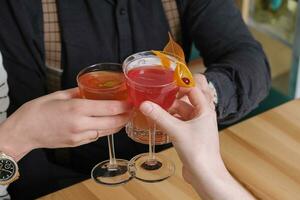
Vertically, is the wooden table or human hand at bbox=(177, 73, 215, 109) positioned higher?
human hand at bbox=(177, 73, 215, 109)

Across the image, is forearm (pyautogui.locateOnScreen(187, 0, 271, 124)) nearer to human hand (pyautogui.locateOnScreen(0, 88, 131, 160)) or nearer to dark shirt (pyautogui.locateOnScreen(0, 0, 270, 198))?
dark shirt (pyautogui.locateOnScreen(0, 0, 270, 198))

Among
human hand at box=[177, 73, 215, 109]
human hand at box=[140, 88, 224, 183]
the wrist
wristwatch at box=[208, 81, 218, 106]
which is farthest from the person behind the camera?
wristwatch at box=[208, 81, 218, 106]

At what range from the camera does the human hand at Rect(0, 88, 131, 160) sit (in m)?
0.92

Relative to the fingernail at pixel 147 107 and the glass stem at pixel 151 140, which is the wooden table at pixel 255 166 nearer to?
the glass stem at pixel 151 140

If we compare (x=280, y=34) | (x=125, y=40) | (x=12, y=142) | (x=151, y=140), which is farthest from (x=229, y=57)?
(x=280, y=34)

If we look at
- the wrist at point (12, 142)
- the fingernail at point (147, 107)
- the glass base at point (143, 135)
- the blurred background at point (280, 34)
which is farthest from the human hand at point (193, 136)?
the blurred background at point (280, 34)

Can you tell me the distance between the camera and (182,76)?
90 centimetres

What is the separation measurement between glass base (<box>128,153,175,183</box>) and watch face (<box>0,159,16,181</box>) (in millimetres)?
248

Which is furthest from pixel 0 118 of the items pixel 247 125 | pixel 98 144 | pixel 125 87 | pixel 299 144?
pixel 299 144

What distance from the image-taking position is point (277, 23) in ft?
7.96

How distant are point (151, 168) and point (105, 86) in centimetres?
24

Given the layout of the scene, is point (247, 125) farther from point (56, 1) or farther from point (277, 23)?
point (277, 23)

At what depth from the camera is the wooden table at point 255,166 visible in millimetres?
1013

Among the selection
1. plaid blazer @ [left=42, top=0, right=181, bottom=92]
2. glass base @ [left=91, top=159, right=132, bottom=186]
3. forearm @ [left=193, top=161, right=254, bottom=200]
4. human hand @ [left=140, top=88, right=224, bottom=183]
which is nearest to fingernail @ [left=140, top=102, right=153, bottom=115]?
human hand @ [left=140, top=88, right=224, bottom=183]
